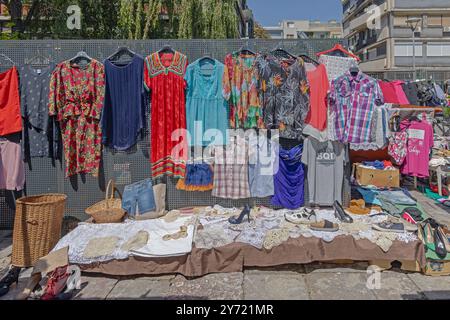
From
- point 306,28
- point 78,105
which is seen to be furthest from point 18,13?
point 306,28

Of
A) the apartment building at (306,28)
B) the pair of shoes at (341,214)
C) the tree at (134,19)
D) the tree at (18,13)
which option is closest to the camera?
the pair of shoes at (341,214)

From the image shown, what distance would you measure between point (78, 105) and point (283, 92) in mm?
2630

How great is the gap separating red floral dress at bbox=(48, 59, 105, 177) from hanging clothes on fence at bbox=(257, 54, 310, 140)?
208cm

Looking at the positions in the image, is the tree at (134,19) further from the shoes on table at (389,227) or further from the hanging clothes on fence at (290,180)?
the shoes on table at (389,227)

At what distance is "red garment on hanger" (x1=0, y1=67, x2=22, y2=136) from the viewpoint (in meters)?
4.41

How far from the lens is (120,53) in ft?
15.2

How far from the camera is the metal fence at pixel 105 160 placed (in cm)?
465

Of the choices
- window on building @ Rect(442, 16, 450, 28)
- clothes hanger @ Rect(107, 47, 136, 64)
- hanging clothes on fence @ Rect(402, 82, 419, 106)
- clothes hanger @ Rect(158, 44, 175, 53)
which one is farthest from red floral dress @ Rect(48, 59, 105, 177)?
window on building @ Rect(442, 16, 450, 28)

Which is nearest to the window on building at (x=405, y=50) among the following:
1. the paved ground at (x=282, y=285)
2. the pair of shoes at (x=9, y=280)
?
the paved ground at (x=282, y=285)

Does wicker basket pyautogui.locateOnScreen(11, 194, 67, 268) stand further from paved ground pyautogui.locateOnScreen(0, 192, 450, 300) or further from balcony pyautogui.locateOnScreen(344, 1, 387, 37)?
balcony pyautogui.locateOnScreen(344, 1, 387, 37)

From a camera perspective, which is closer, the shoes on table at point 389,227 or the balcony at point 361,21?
the shoes on table at point 389,227

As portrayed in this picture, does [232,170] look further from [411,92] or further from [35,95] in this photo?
[411,92]

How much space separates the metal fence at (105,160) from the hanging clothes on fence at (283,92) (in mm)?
389

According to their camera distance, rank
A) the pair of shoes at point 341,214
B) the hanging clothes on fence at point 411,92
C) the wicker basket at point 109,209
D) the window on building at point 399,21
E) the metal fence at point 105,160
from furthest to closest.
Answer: the window on building at point 399,21 < the hanging clothes on fence at point 411,92 < the metal fence at point 105,160 < the wicker basket at point 109,209 < the pair of shoes at point 341,214
